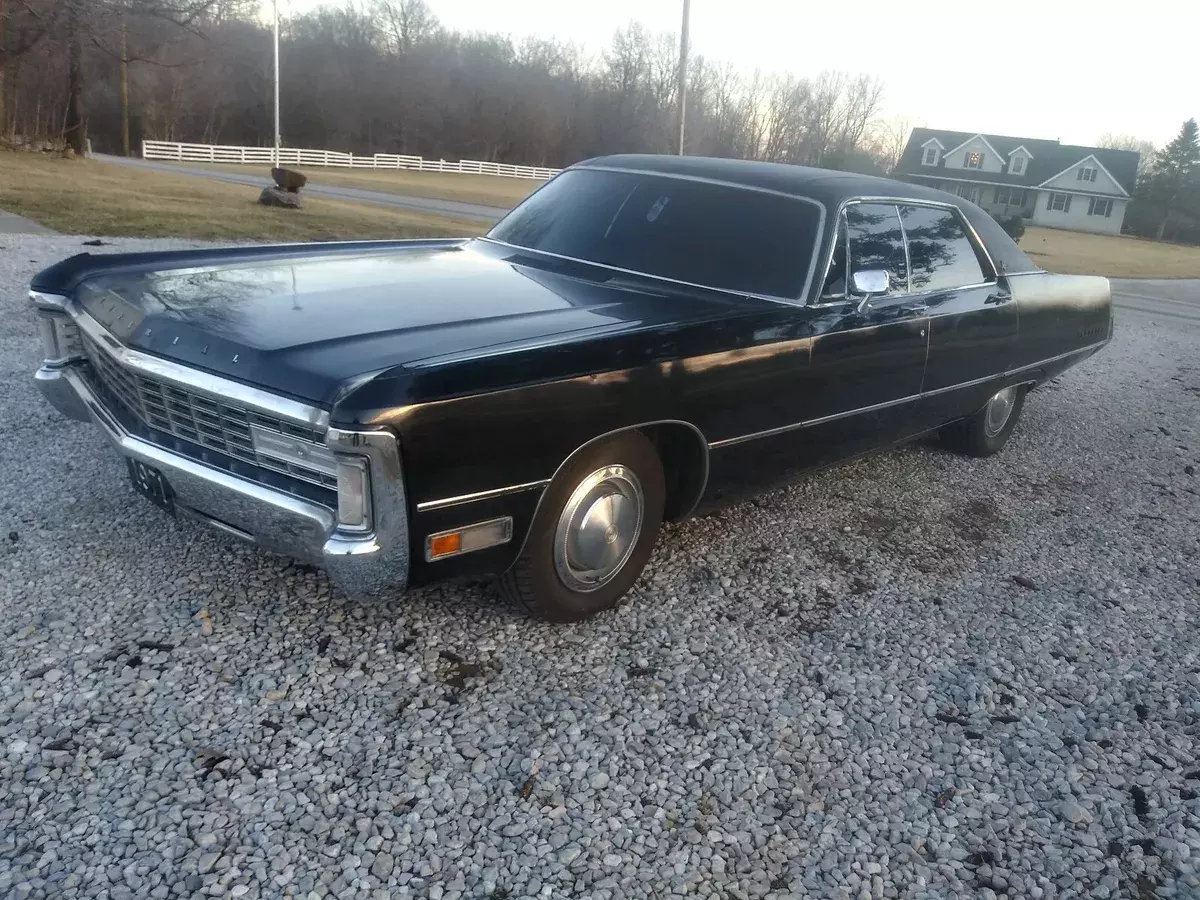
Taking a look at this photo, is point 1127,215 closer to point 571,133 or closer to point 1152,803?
point 571,133

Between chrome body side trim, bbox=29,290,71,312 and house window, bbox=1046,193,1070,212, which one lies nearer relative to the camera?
chrome body side trim, bbox=29,290,71,312

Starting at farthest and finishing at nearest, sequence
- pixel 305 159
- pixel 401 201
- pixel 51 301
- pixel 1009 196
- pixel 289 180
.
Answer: pixel 1009 196 → pixel 305 159 → pixel 401 201 → pixel 289 180 → pixel 51 301

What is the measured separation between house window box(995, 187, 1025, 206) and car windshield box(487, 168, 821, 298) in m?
66.1

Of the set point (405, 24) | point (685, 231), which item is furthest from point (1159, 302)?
point (405, 24)

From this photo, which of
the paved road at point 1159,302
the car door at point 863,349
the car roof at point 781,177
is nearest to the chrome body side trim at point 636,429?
the car door at point 863,349

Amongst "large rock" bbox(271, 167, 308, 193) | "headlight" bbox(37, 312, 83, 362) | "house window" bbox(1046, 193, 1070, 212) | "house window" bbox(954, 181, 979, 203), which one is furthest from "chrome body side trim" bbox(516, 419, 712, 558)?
"house window" bbox(954, 181, 979, 203)

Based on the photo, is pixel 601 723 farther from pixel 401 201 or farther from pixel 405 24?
pixel 405 24

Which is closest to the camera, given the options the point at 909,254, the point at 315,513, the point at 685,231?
the point at 315,513

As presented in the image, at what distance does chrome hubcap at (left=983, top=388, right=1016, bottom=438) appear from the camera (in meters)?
5.62

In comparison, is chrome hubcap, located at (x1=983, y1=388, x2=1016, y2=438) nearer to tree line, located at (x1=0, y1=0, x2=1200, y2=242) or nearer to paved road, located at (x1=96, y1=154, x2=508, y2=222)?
paved road, located at (x1=96, y1=154, x2=508, y2=222)

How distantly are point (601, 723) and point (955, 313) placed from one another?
2.96 m

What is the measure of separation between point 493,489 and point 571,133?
68.0 m

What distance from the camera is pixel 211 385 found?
2.69 meters

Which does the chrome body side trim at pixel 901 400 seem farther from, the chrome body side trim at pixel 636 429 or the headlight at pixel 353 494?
the headlight at pixel 353 494
